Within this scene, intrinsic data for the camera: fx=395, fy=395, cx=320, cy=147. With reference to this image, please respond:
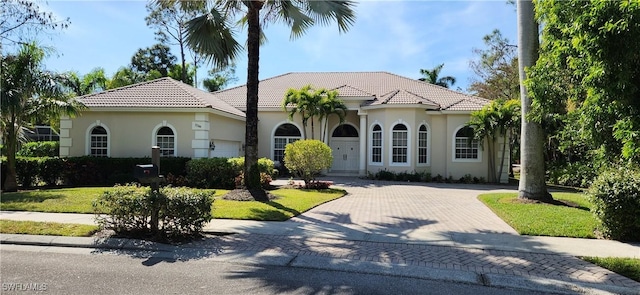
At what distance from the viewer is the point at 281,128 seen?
76.4 ft

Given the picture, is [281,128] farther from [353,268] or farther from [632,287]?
[632,287]

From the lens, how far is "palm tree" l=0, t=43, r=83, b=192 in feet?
43.1

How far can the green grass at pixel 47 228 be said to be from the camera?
292 inches

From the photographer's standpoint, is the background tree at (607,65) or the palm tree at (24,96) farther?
the palm tree at (24,96)

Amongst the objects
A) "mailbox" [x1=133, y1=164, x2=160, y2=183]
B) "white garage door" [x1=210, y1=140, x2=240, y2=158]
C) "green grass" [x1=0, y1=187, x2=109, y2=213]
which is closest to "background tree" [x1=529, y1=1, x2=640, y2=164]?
"mailbox" [x1=133, y1=164, x2=160, y2=183]

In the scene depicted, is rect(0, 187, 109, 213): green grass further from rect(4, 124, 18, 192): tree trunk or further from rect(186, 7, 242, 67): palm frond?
rect(186, 7, 242, 67): palm frond

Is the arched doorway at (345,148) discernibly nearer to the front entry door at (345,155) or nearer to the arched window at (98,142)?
the front entry door at (345,155)

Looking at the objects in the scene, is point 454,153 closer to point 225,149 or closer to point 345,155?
point 345,155

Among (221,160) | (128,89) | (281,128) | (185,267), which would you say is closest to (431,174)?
(281,128)

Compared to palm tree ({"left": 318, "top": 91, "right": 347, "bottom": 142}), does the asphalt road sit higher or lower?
lower

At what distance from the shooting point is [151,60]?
144ft

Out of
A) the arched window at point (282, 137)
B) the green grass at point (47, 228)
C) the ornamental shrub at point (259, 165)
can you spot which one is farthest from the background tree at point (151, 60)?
the green grass at point (47, 228)

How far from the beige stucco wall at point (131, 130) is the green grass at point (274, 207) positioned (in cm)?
595

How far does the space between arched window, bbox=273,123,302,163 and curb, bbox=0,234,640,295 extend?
16.3 m
